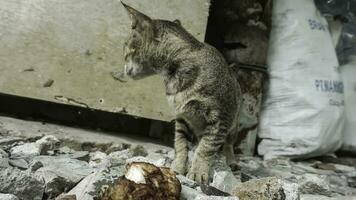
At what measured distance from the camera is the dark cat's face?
2816 millimetres

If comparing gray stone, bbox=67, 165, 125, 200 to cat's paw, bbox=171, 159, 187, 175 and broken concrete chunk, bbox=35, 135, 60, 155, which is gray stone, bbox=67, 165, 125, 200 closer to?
cat's paw, bbox=171, 159, 187, 175

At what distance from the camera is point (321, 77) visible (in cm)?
398

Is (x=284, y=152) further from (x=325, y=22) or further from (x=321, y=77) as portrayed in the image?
(x=325, y=22)

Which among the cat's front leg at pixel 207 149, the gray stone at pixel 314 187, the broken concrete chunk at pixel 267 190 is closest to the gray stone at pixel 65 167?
the cat's front leg at pixel 207 149

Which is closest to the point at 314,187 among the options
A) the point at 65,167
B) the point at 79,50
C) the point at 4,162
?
the point at 65,167

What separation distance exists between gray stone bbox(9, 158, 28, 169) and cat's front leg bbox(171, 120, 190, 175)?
717 millimetres

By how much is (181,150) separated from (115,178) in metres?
0.79

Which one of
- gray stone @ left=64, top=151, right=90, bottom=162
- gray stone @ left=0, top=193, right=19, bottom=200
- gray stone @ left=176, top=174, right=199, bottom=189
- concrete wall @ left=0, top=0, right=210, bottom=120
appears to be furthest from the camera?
concrete wall @ left=0, top=0, right=210, bottom=120

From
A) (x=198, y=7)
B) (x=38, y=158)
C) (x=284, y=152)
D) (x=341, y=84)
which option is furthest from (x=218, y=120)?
(x=341, y=84)

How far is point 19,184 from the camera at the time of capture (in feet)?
6.59

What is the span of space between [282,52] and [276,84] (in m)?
0.23

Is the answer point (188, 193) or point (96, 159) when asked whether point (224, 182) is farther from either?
point (96, 159)

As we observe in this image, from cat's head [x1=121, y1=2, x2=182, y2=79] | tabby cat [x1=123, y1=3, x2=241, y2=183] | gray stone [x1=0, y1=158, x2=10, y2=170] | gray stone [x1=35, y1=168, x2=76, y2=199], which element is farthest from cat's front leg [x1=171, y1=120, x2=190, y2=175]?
gray stone [x1=0, y1=158, x2=10, y2=170]

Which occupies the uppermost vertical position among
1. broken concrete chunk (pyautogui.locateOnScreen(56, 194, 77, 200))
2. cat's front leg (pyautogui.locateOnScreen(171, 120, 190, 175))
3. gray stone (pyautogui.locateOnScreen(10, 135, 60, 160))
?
cat's front leg (pyautogui.locateOnScreen(171, 120, 190, 175))
